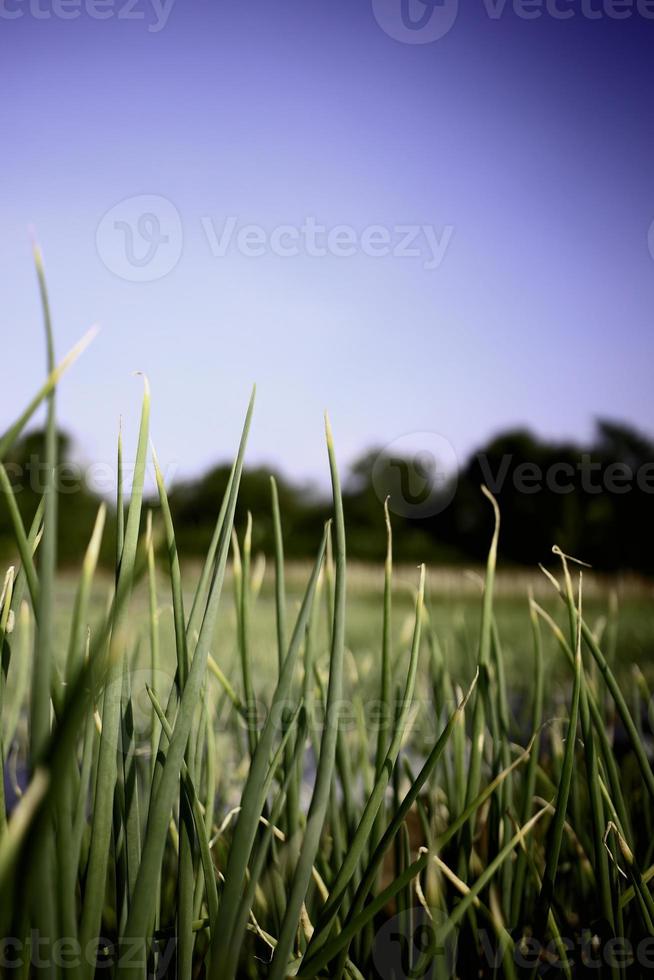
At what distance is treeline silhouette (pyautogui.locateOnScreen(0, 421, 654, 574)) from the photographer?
4734 mm

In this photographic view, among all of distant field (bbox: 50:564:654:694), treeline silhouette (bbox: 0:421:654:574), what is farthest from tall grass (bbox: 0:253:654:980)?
treeline silhouette (bbox: 0:421:654:574)

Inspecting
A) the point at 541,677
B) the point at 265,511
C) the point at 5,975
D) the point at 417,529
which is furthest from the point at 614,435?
the point at 5,975

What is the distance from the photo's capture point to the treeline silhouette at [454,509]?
15.5 ft

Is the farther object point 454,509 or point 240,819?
point 454,509

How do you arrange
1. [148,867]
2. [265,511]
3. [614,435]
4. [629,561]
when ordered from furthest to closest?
1. [265,511]
2. [629,561]
3. [614,435]
4. [148,867]

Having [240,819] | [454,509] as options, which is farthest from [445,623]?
[240,819]

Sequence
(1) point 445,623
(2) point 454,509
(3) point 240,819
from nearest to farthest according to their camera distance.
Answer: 1. (3) point 240,819
2. (1) point 445,623
3. (2) point 454,509

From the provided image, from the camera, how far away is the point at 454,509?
19.1 ft

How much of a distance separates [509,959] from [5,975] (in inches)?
7.5

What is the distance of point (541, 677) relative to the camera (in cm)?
43

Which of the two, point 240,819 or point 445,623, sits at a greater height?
point 240,819

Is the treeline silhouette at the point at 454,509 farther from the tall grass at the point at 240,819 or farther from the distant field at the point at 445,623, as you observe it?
the tall grass at the point at 240,819

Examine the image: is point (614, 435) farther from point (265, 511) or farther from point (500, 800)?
point (500, 800)

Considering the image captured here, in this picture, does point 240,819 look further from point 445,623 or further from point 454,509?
point 454,509
